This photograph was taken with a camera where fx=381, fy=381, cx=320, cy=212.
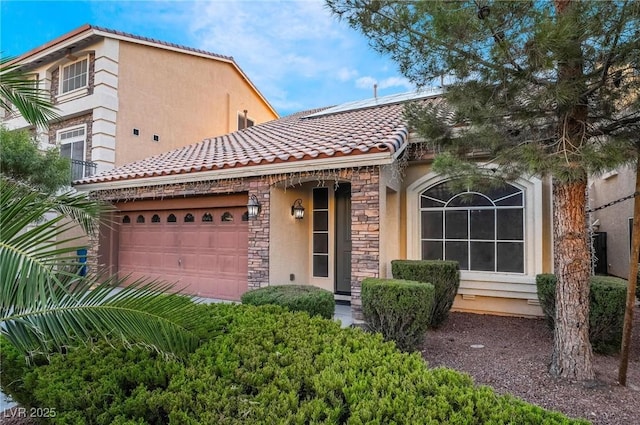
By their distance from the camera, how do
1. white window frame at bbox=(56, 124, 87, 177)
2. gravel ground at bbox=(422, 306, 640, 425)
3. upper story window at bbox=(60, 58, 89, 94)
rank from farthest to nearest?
upper story window at bbox=(60, 58, 89, 94) → white window frame at bbox=(56, 124, 87, 177) → gravel ground at bbox=(422, 306, 640, 425)

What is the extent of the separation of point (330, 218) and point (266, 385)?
662 centimetres

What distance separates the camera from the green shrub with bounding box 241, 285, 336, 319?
5.45m

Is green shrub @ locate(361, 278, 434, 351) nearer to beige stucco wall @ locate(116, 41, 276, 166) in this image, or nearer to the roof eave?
the roof eave

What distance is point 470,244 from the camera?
321 inches

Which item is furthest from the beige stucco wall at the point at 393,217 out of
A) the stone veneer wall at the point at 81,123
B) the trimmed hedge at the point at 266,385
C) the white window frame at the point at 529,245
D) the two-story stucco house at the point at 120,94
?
the stone veneer wall at the point at 81,123

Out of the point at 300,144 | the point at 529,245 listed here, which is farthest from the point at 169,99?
the point at 529,245

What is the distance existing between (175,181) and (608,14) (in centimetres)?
850

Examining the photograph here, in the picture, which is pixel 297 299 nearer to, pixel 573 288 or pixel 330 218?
pixel 573 288

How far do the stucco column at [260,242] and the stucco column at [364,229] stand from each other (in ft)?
6.64

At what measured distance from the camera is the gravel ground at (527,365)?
403 cm

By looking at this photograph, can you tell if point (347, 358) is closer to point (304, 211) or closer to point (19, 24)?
point (304, 211)

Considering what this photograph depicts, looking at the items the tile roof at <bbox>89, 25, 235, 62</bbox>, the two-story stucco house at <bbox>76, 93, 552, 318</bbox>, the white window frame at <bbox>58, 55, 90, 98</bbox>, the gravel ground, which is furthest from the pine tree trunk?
the white window frame at <bbox>58, 55, 90, 98</bbox>

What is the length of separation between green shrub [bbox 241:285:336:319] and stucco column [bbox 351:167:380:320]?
4.28 feet

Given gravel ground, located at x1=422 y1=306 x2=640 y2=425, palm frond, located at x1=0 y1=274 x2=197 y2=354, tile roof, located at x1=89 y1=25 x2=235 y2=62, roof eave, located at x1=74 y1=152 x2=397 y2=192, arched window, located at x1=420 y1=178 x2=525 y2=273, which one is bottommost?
gravel ground, located at x1=422 y1=306 x2=640 y2=425
